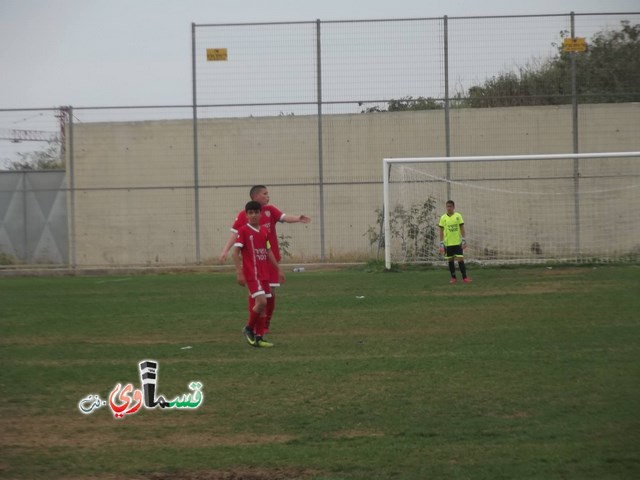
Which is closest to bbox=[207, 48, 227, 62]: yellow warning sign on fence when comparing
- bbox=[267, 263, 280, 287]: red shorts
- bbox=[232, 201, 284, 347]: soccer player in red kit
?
bbox=[267, 263, 280, 287]: red shorts

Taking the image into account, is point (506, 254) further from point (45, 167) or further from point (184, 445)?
point (184, 445)

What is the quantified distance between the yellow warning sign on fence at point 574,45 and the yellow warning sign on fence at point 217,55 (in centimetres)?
1022

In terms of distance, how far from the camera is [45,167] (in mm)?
32219

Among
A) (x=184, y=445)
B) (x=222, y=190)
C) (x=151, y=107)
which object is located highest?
(x=151, y=107)

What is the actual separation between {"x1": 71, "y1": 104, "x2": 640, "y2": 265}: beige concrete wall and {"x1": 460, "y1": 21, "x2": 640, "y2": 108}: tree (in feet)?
1.27

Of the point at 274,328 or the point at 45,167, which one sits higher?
the point at 45,167

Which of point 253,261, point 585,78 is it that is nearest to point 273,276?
point 253,261

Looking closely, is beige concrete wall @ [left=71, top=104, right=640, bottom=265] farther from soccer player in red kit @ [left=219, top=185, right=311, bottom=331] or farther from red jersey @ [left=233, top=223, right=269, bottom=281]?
red jersey @ [left=233, top=223, right=269, bottom=281]

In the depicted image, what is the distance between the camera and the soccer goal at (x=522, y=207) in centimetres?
2750

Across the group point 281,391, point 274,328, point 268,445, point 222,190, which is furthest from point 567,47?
point 268,445

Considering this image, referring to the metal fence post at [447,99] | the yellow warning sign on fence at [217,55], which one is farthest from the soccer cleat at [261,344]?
the yellow warning sign on fence at [217,55]

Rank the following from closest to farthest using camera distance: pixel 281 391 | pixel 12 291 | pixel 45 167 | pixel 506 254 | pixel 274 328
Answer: pixel 281 391, pixel 274 328, pixel 12 291, pixel 506 254, pixel 45 167

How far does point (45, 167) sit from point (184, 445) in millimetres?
26665

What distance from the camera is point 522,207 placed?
28672 millimetres
